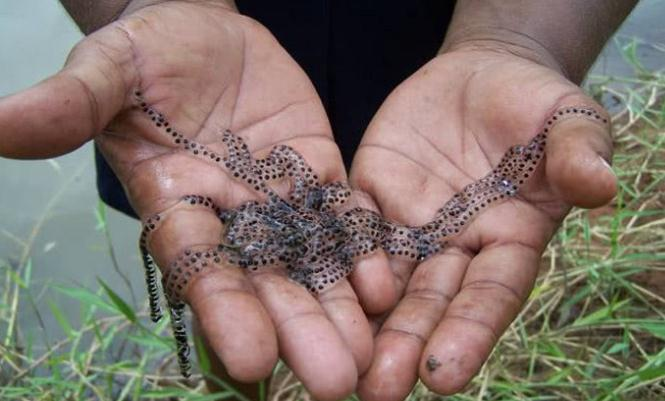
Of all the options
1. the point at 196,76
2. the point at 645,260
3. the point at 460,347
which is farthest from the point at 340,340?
the point at 645,260

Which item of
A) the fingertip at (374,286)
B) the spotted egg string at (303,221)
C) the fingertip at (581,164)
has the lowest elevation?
the fingertip at (374,286)

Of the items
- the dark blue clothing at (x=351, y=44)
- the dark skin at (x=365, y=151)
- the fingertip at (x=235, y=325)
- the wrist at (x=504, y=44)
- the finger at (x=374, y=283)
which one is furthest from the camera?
the dark blue clothing at (x=351, y=44)

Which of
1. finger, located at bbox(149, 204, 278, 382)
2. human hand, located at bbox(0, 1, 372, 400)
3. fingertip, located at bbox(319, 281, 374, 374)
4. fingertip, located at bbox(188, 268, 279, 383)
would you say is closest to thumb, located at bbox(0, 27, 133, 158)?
human hand, located at bbox(0, 1, 372, 400)

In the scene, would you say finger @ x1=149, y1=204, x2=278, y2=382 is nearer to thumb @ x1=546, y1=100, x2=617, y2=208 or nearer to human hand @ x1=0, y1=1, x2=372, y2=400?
human hand @ x1=0, y1=1, x2=372, y2=400

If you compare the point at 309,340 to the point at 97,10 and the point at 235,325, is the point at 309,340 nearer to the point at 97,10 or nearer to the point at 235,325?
the point at 235,325

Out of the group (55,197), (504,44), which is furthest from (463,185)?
(55,197)

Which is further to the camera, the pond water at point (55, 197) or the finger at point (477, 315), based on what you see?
the pond water at point (55, 197)

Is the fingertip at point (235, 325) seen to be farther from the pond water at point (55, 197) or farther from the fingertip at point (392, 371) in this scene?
the pond water at point (55, 197)

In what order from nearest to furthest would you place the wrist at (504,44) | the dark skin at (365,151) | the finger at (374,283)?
the dark skin at (365,151)
the finger at (374,283)
the wrist at (504,44)

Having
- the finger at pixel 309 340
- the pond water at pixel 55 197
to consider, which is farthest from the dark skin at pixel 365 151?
the pond water at pixel 55 197

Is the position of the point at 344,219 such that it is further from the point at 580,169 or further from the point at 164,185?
the point at 580,169
